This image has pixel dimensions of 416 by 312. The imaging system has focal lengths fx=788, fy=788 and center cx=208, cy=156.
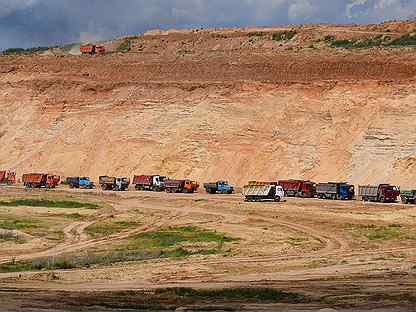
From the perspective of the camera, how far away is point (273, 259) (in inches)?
1368

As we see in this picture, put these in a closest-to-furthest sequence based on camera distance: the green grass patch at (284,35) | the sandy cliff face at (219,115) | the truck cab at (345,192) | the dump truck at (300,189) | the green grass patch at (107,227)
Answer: the green grass patch at (107,227) < the truck cab at (345,192) < the dump truck at (300,189) < the sandy cliff face at (219,115) < the green grass patch at (284,35)

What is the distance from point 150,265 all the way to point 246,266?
3.96 meters

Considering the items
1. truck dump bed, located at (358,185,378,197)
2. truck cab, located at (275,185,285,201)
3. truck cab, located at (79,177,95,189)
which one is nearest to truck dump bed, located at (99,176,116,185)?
truck cab, located at (79,177,95,189)

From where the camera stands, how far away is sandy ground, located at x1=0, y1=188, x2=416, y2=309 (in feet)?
87.6

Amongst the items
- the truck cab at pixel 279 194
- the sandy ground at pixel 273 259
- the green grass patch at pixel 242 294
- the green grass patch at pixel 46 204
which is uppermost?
the truck cab at pixel 279 194

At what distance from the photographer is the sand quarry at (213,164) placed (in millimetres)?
28047

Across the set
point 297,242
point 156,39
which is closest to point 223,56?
point 156,39

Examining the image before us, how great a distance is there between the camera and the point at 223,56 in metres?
88.1

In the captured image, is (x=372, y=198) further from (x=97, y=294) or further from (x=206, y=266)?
(x=97, y=294)

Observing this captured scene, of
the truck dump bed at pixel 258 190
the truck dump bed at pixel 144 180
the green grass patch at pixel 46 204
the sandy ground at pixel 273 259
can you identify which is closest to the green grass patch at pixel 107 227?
the sandy ground at pixel 273 259

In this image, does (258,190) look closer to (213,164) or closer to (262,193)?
(262,193)

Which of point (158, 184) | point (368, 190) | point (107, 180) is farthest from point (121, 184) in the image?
point (368, 190)

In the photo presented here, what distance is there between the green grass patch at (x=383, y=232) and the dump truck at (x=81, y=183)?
3661cm

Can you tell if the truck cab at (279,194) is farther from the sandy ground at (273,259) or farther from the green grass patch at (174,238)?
the green grass patch at (174,238)
